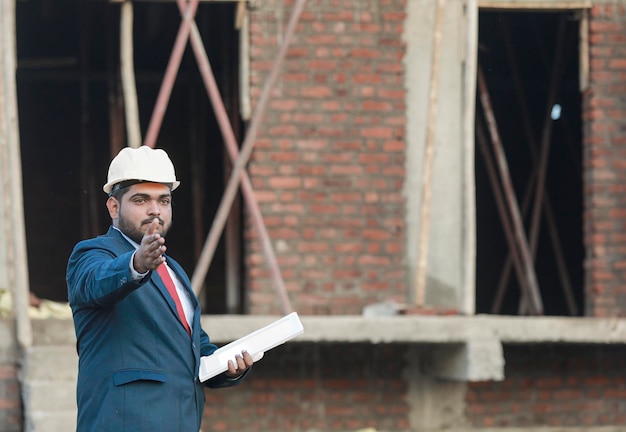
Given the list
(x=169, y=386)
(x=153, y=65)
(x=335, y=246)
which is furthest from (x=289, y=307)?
(x=153, y=65)

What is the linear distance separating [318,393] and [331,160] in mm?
1569

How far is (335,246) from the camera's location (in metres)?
8.60

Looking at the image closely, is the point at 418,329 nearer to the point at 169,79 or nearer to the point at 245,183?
the point at 245,183

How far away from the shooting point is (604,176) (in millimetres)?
8891

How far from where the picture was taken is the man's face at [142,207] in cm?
407

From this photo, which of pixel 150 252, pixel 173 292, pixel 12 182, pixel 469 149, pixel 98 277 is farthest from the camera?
pixel 469 149

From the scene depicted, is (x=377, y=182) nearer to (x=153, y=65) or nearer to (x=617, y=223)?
(x=617, y=223)

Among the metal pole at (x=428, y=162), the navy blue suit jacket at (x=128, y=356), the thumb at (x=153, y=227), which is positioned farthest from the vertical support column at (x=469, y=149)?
the thumb at (x=153, y=227)

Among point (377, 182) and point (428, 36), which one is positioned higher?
point (428, 36)

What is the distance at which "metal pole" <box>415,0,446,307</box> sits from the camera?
8438 mm

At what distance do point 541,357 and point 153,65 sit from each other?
5472mm

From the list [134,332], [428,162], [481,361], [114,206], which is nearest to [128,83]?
[428,162]

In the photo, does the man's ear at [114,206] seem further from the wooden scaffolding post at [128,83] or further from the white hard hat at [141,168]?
the wooden scaffolding post at [128,83]

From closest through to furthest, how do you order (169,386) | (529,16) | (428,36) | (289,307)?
(169,386), (289,307), (428,36), (529,16)
